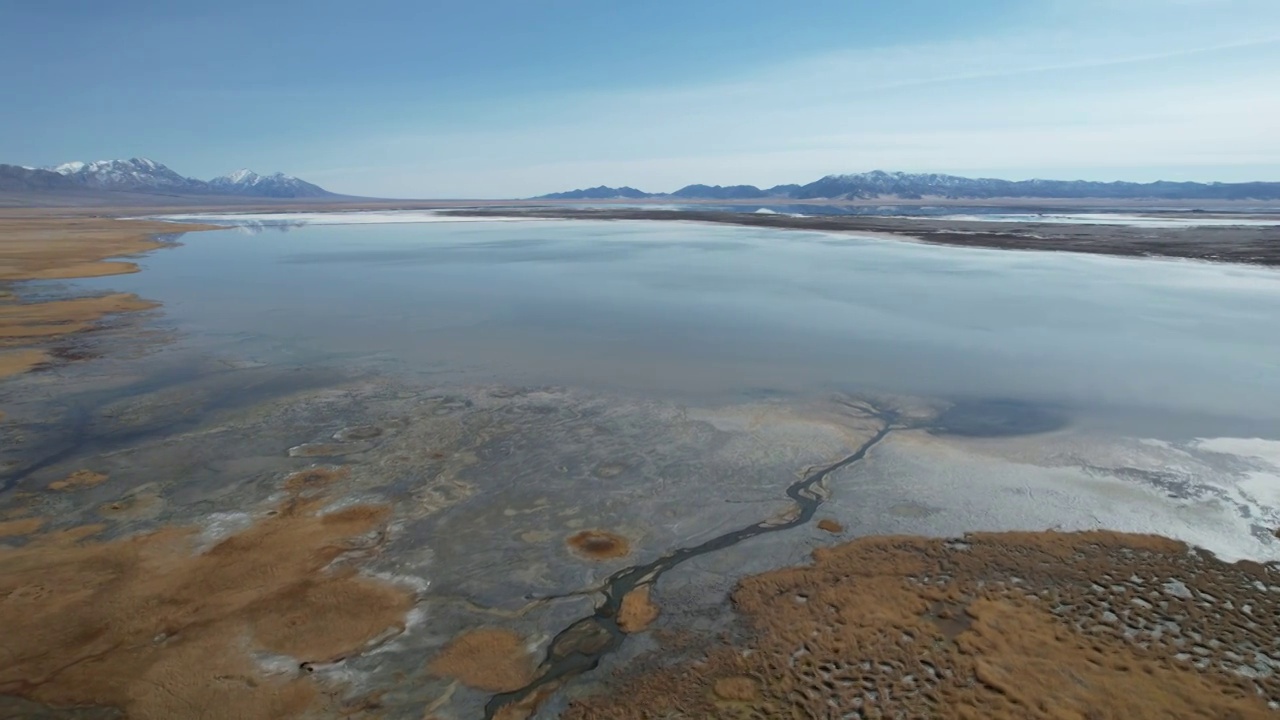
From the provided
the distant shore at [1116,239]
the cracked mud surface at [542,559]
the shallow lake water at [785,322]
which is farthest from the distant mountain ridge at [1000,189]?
the cracked mud surface at [542,559]

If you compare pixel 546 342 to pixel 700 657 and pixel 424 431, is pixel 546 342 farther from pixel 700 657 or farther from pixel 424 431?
pixel 700 657

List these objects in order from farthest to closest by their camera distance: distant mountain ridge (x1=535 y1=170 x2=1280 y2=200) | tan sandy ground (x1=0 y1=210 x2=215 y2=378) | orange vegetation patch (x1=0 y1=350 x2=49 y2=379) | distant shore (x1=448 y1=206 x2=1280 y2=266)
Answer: distant mountain ridge (x1=535 y1=170 x2=1280 y2=200), distant shore (x1=448 y1=206 x2=1280 y2=266), tan sandy ground (x1=0 y1=210 x2=215 y2=378), orange vegetation patch (x1=0 y1=350 x2=49 y2=379)

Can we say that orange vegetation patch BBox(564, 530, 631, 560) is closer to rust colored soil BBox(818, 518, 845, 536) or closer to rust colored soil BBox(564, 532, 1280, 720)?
rust colored soil BBox(564, 532, 1280, 720)

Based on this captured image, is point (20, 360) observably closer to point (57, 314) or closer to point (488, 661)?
point (57, 314)

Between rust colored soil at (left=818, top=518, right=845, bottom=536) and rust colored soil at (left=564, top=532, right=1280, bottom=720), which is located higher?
rust colored soil at (left=818, top=518, right=845, bottom=536)

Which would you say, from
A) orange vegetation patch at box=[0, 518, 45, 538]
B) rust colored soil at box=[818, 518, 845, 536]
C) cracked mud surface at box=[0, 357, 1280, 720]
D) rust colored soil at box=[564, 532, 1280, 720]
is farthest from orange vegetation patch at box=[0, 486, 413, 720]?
rust colored soil at box=[818, 518, 845, 536]

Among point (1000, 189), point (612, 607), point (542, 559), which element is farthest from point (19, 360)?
point (1000, 189)

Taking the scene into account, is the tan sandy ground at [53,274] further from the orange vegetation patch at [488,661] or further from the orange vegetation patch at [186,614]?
the orange vegetation patch at [488,661]

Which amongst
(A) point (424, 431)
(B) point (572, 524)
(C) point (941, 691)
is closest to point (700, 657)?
(C) point (941, 691)
